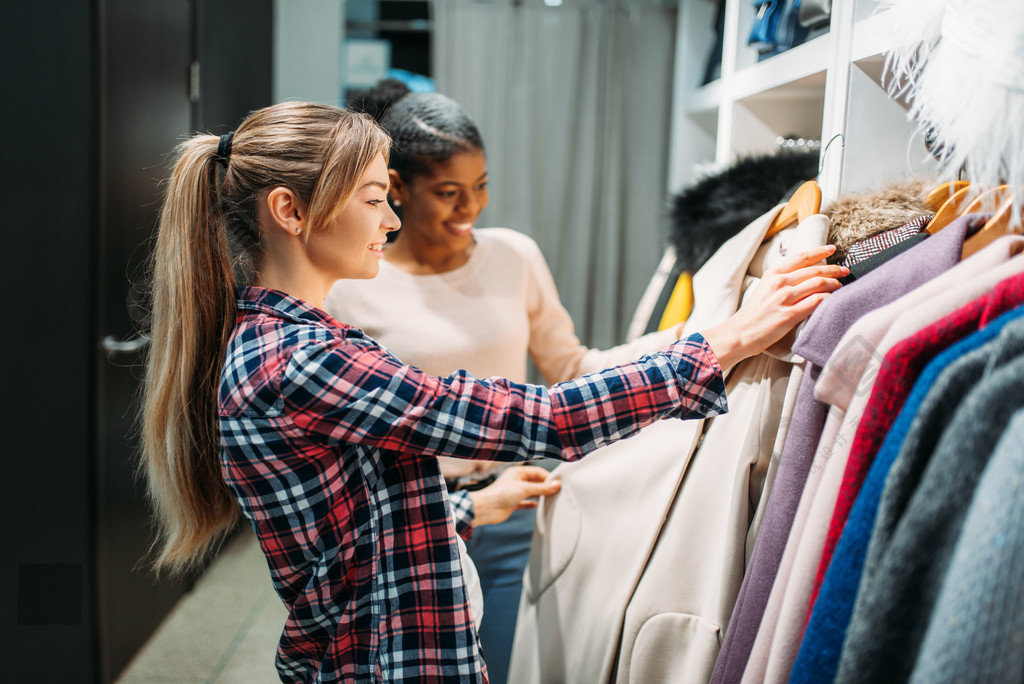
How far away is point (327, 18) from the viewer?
114 inches

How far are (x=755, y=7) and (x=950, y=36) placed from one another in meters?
0.99

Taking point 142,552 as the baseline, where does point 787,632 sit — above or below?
above

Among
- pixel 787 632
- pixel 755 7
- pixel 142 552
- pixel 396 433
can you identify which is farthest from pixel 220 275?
pixel 142 552

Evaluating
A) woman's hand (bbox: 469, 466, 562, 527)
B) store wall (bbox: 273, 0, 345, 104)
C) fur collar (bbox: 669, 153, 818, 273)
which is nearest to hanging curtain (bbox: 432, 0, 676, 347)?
store wall (bbox: 273, 0, 345, 104)

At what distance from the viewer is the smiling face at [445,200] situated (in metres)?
1.32

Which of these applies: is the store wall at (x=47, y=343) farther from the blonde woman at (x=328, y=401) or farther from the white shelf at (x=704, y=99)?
the white shelf at (x=704, y=99)

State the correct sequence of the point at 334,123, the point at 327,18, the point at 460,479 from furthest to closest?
the point at 327,18, the point at 460,479, the point at 334,123

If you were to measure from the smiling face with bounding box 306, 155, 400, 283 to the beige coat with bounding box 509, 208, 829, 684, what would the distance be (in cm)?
47

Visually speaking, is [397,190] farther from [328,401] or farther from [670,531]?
[670,531]

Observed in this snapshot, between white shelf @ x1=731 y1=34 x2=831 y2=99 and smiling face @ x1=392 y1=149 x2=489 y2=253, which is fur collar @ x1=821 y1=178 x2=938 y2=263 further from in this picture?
smiling face @ x1=392 y1=149 x2=489 y2=253

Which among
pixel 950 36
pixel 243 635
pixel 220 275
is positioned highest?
pixel 950 36

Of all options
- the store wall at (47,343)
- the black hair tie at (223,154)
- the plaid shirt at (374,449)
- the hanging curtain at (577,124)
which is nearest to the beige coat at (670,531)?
the plaid shirt at (374,449)

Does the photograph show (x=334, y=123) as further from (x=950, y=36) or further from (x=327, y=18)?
(x=327, y=18)

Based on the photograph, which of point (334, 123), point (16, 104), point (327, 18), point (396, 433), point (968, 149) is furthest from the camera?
point (327, 18)
